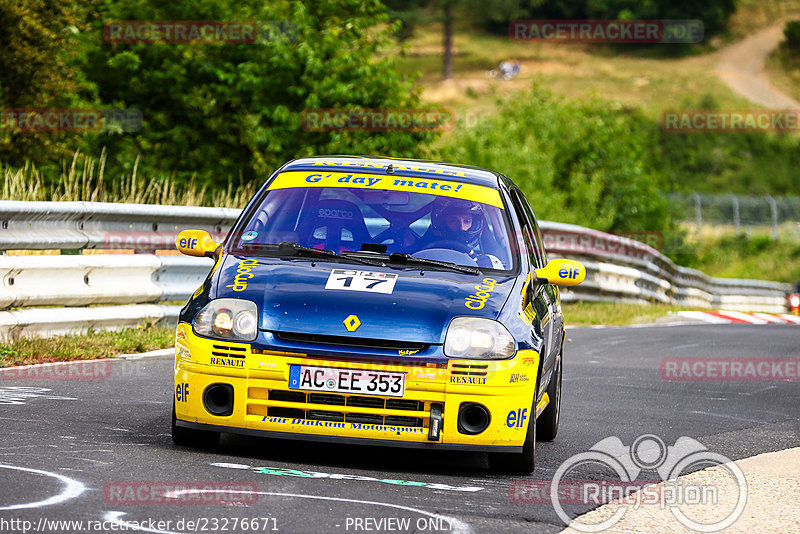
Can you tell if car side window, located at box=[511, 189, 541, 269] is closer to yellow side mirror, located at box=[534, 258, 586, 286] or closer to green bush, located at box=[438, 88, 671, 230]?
yellow side mirror, located at box=[534, 258, 586, 286]

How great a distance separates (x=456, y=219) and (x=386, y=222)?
382mm

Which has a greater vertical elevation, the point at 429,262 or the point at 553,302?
the point at 429,262

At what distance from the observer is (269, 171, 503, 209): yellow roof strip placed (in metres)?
7.04

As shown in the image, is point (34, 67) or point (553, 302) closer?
point (553, 302)

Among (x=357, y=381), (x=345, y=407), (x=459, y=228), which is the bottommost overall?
(x=345, y=407)

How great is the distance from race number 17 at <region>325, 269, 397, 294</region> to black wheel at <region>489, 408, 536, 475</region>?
3.04ft

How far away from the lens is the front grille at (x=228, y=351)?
576 centimetres
